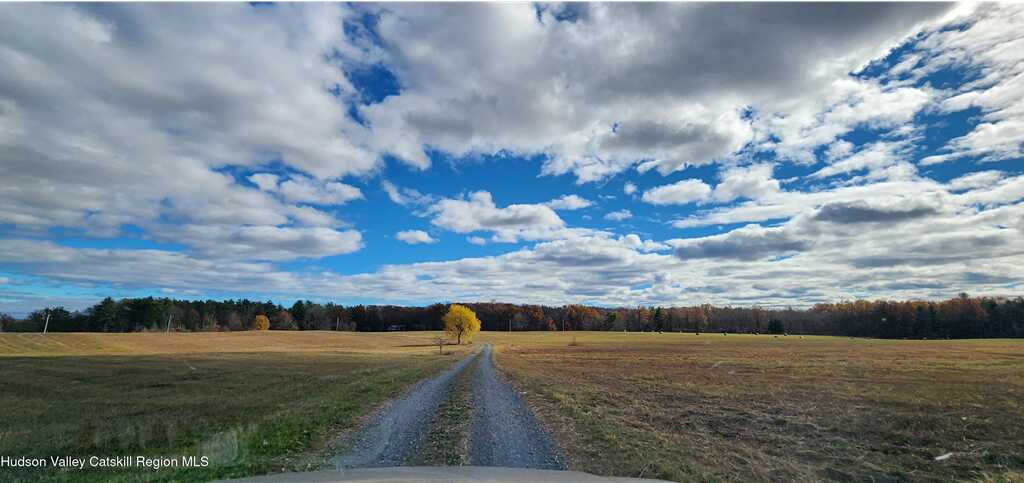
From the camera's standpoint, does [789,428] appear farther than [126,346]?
No

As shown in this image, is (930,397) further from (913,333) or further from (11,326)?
(11,326)

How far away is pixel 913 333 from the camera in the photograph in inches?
5591

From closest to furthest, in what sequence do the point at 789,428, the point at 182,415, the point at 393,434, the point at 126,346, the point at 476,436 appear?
the point at 476,436, the point at 393,434, the point at 789,428, the point at 182,415, the point at 126,346

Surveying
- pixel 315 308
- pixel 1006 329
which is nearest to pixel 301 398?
pixel 315 308

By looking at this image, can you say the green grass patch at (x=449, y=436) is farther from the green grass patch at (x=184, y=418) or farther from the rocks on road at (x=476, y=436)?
the green grass patch at (x=184, y=418)

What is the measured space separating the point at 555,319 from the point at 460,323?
281 feet

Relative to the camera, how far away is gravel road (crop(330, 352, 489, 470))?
10.5 metres

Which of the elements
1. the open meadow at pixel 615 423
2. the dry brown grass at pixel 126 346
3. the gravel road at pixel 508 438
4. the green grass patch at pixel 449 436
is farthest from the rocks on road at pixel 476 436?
the dry brown grass at pixel 126 346

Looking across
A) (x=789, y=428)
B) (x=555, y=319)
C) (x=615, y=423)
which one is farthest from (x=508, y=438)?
(x=555, y=319)

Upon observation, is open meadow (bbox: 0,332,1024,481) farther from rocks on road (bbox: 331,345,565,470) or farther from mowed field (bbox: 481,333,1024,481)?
rocks on road (bbox: 331,345,565,470)

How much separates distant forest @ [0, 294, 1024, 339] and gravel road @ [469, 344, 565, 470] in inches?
5767

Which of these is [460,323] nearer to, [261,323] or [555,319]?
[261,323]

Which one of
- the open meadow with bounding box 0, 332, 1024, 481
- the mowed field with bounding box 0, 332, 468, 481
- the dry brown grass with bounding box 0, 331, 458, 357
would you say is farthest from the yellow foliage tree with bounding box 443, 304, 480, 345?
the open meadow with bounding box 0, 332, 1024, 481

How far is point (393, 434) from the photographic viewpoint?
13.3 meters
